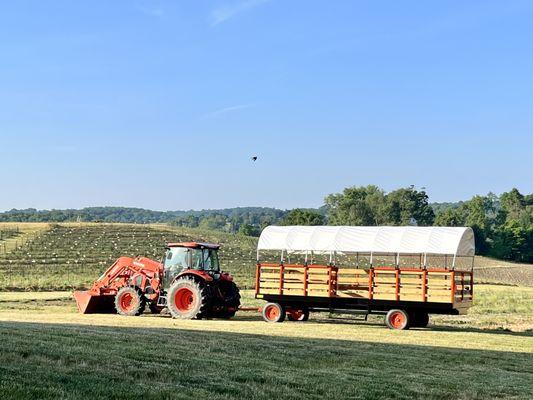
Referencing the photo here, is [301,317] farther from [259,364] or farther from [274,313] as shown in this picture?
[259,364]

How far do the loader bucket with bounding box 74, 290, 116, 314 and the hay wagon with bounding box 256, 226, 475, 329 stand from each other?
Answer: 15.7ft

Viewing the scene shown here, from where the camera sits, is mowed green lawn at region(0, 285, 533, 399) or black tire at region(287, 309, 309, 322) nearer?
mowed green lawn at region(0, 285, 533, 399)

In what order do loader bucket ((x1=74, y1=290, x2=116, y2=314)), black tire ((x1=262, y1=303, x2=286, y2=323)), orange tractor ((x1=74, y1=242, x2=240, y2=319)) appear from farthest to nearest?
loader bucket ((x1=74, y1=290, x2=116, y2=314)) → black tire ((x1=262, y1=303, x2=286, y2=323)) → orange tractor ((x1=74, y1=242, x2=240, y2=319))

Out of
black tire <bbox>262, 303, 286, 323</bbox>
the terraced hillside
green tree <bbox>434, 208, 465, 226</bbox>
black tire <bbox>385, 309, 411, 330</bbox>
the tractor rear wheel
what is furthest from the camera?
green tree <bbox>434, 208, 465, 226</bbox>

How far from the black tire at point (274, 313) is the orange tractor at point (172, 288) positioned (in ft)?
3.14

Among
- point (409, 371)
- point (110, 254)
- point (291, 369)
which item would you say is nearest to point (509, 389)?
point (409, 371)

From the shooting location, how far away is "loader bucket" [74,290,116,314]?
24.7 metres

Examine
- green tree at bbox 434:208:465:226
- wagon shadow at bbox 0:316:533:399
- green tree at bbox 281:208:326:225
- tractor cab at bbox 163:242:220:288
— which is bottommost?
wagon shadow at bbox 0:316:533:399

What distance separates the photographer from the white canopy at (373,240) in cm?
2223

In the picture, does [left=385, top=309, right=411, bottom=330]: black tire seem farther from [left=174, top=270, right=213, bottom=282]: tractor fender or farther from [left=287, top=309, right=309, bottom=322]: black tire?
[left=174, top=270, right=213, bottom=282]: tractor fender

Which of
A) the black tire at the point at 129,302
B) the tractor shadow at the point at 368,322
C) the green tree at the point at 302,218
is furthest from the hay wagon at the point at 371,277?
the green tree at the point at 302,218

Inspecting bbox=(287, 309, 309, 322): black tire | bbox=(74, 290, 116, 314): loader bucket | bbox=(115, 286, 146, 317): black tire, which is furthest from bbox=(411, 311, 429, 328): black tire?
bbox=(74, 290, 116, 314): loader bucket

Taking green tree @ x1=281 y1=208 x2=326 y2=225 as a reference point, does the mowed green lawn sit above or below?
below

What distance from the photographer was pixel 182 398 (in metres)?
8.86
